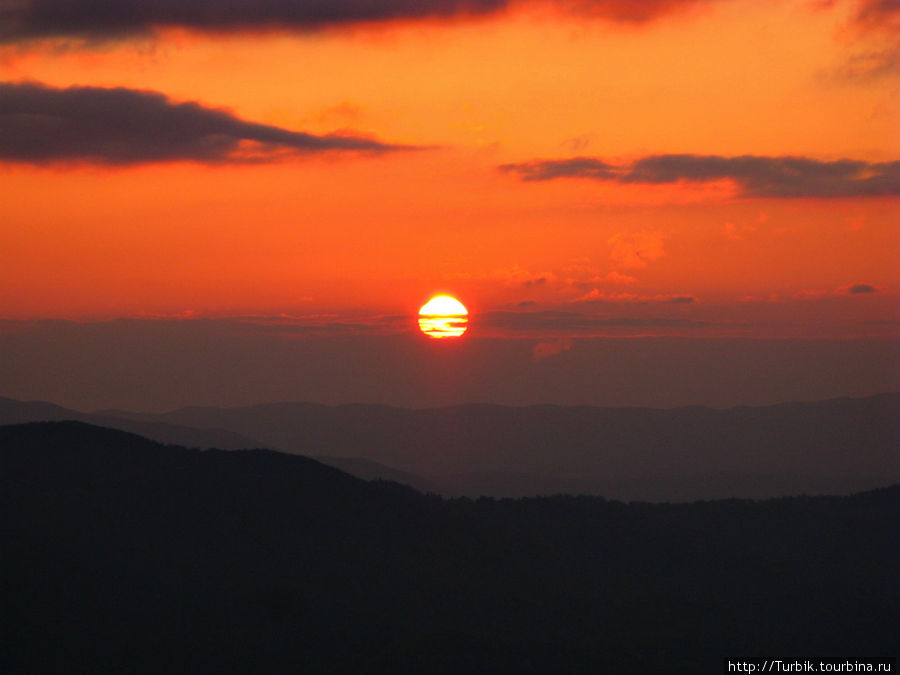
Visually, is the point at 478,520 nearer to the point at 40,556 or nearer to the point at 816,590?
the point at 816,590

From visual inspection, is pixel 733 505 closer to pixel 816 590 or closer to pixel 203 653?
pixel 816 590

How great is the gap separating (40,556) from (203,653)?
14.3 m

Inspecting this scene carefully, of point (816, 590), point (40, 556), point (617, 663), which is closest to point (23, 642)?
point (40, 556)

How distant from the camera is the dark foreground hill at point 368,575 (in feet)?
229

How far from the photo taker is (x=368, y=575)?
3201 inches

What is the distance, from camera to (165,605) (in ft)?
233

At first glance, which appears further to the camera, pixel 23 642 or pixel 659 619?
pixel 659 619

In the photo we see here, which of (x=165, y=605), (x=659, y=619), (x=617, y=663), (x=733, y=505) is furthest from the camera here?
(x=733, y=505)

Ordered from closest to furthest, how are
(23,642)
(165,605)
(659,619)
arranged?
(23,642) < (165,605) < (659,619)

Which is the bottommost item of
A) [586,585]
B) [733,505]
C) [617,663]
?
[617,663]

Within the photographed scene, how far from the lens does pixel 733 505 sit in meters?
111

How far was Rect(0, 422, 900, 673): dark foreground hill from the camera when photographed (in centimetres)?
6981

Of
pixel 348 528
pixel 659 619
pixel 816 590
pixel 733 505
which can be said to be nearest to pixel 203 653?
pixel 348 528

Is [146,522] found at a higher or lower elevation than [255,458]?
lower
